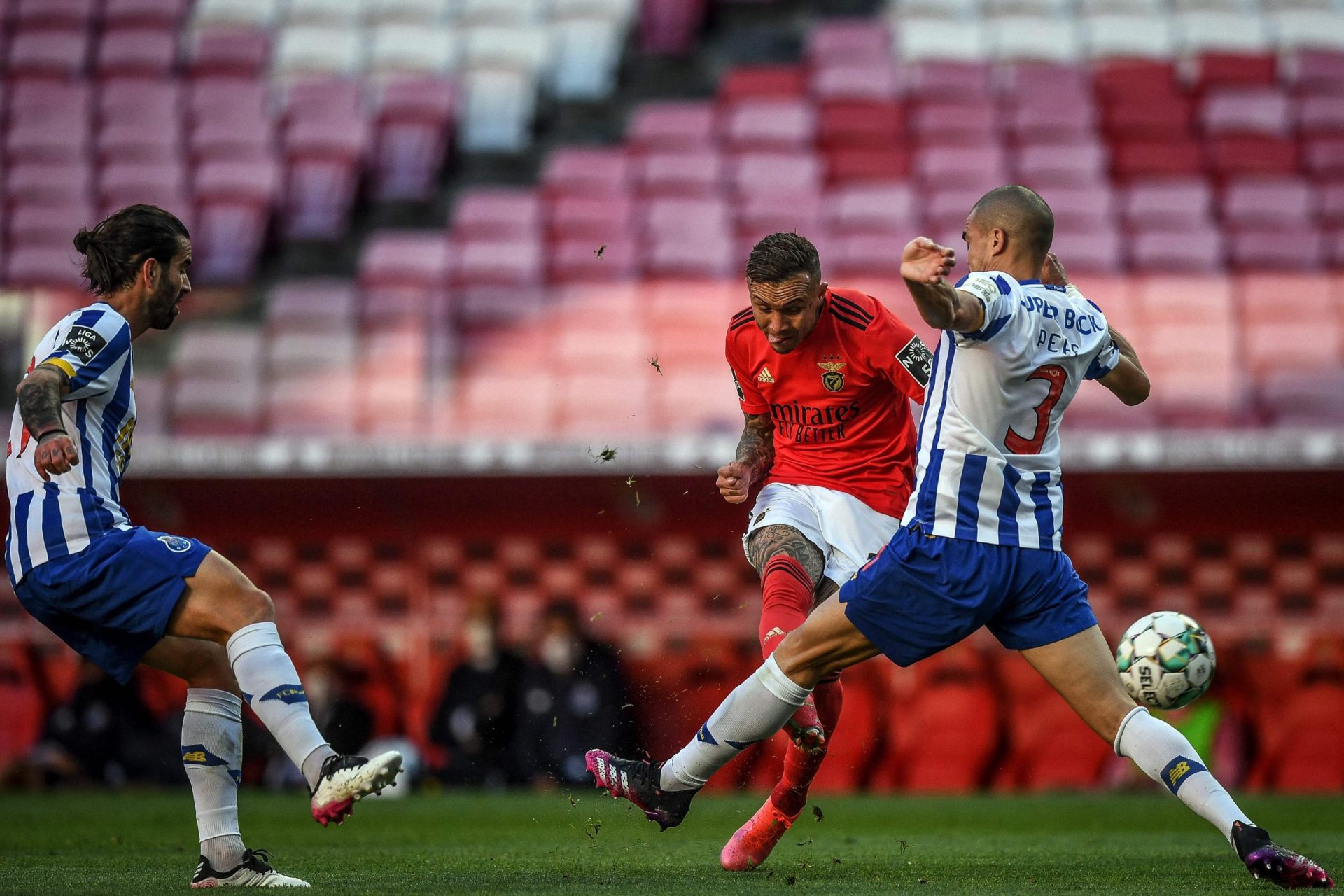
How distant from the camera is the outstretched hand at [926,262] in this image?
4.05 meters

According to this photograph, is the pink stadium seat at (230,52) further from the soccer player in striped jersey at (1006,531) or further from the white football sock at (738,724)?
the soccer player in striped jersey at (1006,531)

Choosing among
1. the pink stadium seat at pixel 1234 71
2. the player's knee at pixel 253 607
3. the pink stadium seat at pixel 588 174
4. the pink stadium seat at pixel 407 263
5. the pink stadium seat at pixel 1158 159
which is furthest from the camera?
the pink stadium seat at pixel 1234 71

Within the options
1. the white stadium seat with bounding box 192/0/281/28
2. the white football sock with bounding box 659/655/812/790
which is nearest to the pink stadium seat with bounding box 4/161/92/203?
the white stadium seat with bounding box 192/0/281/28

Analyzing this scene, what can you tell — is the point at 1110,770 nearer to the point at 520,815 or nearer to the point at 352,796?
the point at 520,815

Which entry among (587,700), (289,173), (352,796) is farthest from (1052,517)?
(289,173)

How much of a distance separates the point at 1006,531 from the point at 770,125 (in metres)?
10.8

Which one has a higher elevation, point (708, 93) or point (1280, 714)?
point (708, 93)

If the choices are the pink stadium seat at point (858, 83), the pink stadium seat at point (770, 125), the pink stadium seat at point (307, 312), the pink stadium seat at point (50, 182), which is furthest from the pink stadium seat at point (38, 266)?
the pink stadium seat at point (858, 83)

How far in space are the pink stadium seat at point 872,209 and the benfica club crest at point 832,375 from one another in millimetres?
7723

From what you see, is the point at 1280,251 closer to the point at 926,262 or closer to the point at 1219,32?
the point at 1219,32

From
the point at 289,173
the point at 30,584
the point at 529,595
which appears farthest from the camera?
the point at 289,173

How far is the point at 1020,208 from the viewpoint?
15.1ft

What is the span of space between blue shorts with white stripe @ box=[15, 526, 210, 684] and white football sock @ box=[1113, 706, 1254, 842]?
2717mm

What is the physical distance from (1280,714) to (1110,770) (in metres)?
1.21
